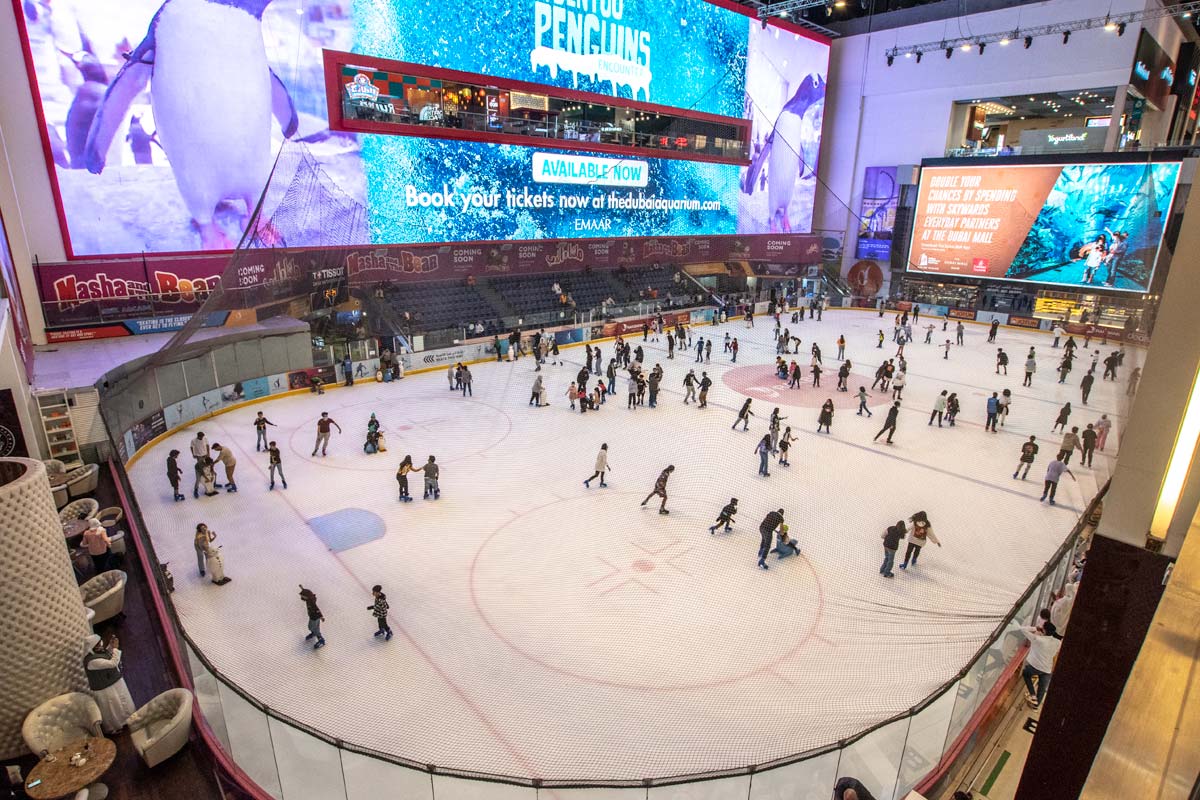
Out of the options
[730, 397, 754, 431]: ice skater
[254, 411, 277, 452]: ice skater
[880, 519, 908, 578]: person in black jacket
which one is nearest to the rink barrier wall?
[880, 519, 908, 578]: person in black jacket

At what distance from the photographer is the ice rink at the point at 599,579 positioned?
24.3 ft

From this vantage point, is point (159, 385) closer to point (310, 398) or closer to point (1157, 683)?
point (310, 398)

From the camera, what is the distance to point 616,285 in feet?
111

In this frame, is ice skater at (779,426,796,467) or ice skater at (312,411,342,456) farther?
ice skater at (779,426,796,467)

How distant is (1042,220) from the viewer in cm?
3172

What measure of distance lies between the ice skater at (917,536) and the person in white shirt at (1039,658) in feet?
9.28

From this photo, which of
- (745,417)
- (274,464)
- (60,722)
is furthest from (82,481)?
(745,417)

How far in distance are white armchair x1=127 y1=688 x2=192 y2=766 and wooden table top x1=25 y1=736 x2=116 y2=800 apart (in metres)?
0.32

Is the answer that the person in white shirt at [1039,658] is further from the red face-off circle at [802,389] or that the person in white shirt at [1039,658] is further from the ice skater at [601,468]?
the red face-off circle at [802,389]

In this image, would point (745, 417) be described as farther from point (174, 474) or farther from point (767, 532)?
point (174, 474)

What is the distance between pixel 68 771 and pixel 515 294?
26464 mm

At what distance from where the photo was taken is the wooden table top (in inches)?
182

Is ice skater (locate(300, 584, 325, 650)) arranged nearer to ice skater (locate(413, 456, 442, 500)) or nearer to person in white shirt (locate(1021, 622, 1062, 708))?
ice skater (locate(413, 456, 442, 500))

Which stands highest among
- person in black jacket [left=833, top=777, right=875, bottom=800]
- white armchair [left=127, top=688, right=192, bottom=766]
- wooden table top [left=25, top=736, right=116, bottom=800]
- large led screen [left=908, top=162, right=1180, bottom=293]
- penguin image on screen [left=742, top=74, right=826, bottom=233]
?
penguin image on screen [left=742, top=74, right=826, bottom=233]
